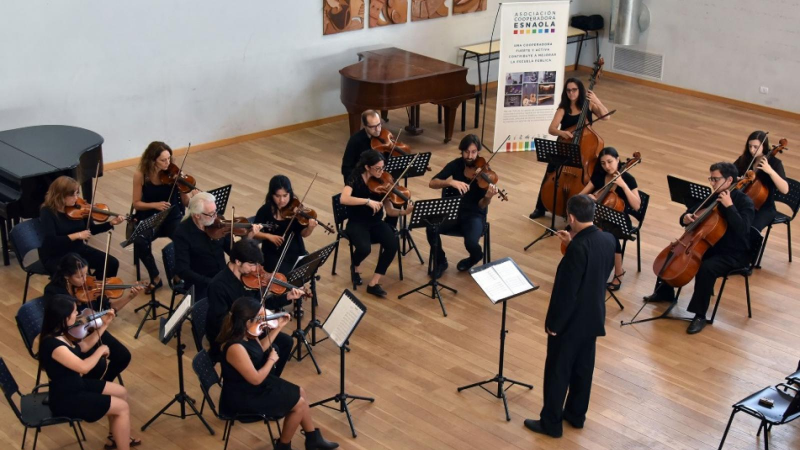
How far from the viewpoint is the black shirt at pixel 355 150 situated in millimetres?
8047

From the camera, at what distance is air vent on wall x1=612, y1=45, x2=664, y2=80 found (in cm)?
1377

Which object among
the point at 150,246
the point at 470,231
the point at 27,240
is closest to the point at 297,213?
the point at 150,246

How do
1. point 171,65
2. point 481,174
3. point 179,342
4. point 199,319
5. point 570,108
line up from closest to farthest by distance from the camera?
point 179,342, point 199,319, point 481,174, point 570,108, point 171,65

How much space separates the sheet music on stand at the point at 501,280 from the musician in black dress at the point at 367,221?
1765 millimetres

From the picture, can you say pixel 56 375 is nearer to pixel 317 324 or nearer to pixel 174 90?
pixel 317 324

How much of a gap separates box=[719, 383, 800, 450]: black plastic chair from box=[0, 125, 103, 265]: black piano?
17.5 ft

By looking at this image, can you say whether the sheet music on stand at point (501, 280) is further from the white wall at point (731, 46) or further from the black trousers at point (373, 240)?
the white wall at point (731, 46)

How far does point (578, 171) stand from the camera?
334 inches

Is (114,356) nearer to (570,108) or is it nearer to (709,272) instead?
(709,272)

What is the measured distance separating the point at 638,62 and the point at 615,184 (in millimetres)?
7052

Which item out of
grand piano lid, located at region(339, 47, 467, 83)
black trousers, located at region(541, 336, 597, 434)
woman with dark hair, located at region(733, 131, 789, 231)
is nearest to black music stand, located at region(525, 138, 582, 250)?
woman with dark hair, located at region(733, 131, 789, 231)

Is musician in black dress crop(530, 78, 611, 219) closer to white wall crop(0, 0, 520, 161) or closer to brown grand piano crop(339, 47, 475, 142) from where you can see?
brown grand piano crop(339, 47, 475, 142)

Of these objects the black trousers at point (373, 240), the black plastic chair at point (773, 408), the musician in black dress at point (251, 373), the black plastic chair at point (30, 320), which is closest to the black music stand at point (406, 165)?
the black trousers at point (373, 240)

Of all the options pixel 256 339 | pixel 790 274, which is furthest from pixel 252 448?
pixel 790 274
